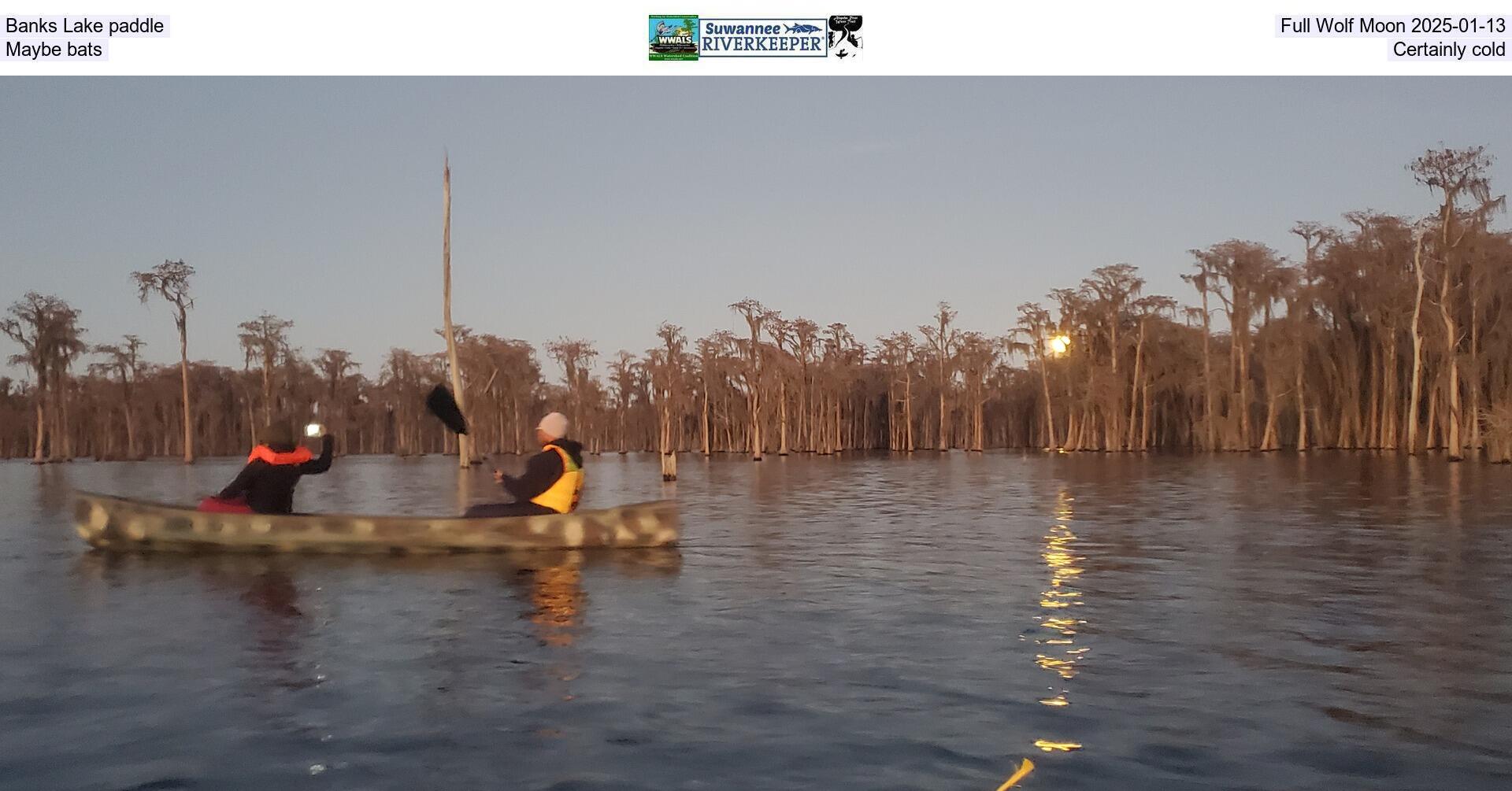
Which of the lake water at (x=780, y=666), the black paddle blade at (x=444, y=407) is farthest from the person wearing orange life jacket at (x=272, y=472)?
the black paddle blade at (x=444, y=407)

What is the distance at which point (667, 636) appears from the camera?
36.2ft

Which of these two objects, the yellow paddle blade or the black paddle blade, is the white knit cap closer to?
the black paddle blade

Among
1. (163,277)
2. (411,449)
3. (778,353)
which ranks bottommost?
(411,449)

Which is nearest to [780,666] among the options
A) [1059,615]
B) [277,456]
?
[1059,615]

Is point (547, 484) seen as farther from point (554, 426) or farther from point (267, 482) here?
point (267, 482)

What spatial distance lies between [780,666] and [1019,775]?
332 cm

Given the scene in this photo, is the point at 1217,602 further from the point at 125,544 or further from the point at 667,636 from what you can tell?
the point at 125,544

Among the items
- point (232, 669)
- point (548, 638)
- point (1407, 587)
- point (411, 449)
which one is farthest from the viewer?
point (411, 449)

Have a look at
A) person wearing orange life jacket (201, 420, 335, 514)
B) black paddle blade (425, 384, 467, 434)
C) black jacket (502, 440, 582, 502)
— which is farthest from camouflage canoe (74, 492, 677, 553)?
black paddle blade (425, 384, 467, 434)

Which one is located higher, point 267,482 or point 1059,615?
point 267,482

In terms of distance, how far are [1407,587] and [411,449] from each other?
119m

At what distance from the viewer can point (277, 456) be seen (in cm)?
1788
